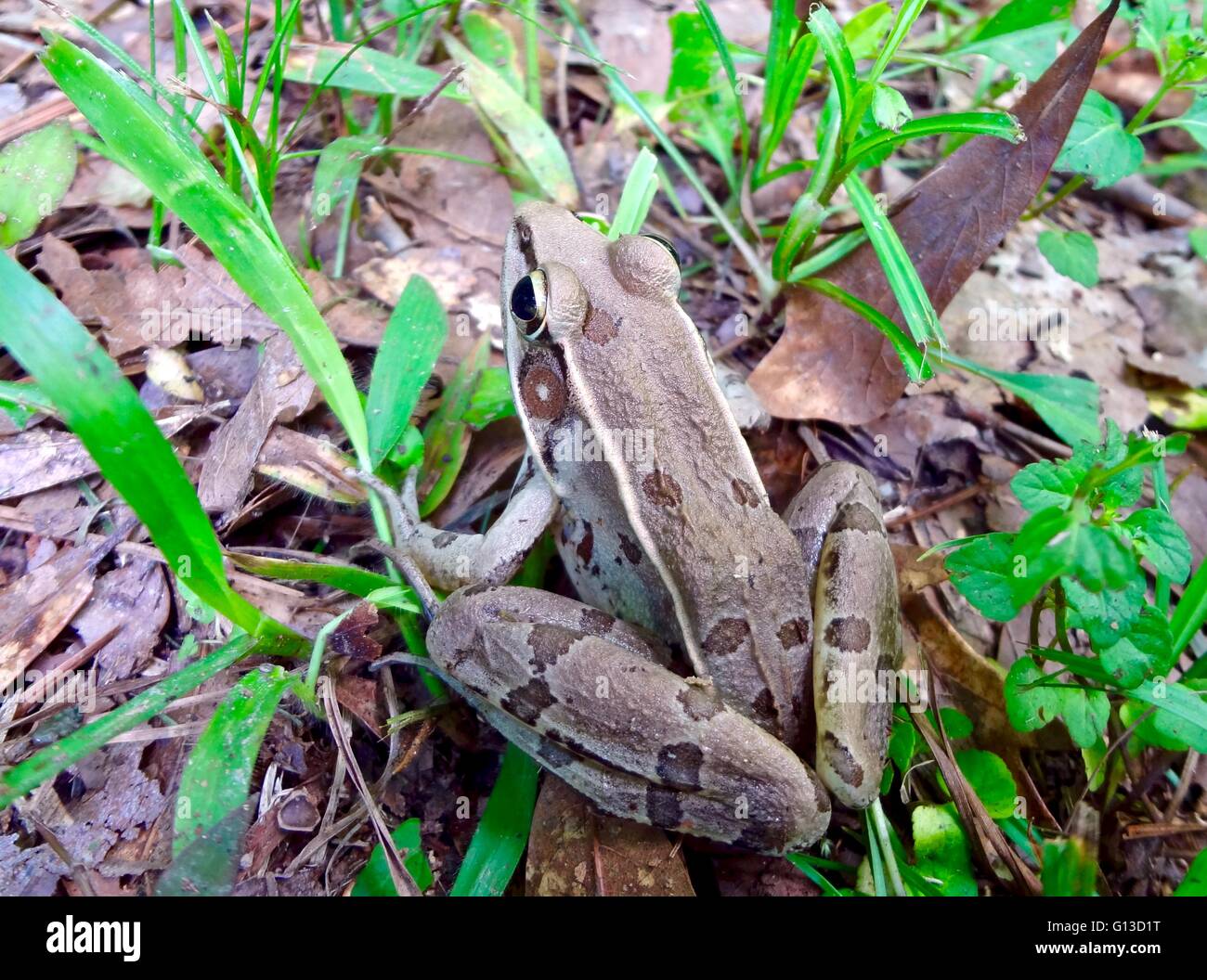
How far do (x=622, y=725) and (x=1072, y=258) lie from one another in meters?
2.79

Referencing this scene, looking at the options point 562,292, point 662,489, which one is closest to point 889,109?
point 562,292

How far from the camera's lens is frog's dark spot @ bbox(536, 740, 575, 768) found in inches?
94.7

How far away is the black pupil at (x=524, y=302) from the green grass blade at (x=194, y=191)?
2.21ft

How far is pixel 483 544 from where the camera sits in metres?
2.77

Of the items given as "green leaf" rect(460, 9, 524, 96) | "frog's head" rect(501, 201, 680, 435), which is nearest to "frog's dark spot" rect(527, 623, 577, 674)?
"frog's head" rect(501, 201, 680, 435)

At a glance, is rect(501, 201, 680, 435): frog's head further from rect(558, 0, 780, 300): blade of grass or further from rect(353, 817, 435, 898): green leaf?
rect(353, 817, 435, 898): green leaf

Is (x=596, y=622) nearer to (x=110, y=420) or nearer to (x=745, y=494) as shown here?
(x=745, y=494)

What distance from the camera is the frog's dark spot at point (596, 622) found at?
2.50 meters

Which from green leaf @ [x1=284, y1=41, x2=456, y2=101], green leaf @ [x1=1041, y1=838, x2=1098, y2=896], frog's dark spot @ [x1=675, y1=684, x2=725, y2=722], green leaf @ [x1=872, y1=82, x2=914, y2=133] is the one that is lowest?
green leaf @ [x1=1041, y1=838, x2=1098, y2=896]

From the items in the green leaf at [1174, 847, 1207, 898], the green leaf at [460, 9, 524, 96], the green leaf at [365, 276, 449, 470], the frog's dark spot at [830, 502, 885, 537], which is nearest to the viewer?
the green leaf at [1174, 847, 1207, 898]

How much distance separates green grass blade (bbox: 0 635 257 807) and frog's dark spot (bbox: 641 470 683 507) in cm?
135

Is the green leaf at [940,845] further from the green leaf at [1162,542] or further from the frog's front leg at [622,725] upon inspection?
the green leaf at [1162,542]

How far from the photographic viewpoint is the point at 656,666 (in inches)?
94.3
